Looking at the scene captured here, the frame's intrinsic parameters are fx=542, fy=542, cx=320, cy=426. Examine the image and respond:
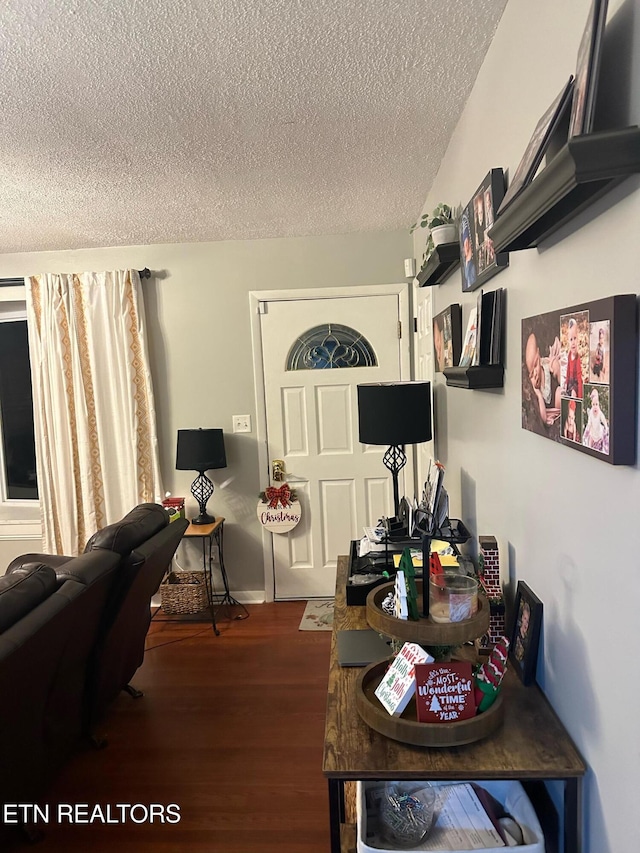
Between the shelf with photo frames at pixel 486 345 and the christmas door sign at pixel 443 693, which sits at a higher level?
the shelf with photo frames at pixel 486 345

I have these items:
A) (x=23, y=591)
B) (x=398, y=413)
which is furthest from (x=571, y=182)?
(x=23, y=591)

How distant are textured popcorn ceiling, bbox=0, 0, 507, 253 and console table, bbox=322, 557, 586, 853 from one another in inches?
66.8

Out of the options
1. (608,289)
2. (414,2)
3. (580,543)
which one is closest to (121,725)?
(580,543)

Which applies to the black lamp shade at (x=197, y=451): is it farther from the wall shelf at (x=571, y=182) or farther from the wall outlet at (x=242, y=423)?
the wall shelf at (x=571, y=182)

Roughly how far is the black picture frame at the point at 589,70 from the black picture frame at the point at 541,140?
54mm

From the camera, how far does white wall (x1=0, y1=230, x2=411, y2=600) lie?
349 cm

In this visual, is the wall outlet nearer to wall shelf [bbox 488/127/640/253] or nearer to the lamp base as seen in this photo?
the lamp base

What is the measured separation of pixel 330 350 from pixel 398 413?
137 cm

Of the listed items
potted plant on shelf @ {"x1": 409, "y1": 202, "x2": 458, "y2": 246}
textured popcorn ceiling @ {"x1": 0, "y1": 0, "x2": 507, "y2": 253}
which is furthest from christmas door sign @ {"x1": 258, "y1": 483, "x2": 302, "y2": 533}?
potted plant on shelf @ {"x1": 409, "y1": 202, "x2": 458, "y2": 246}

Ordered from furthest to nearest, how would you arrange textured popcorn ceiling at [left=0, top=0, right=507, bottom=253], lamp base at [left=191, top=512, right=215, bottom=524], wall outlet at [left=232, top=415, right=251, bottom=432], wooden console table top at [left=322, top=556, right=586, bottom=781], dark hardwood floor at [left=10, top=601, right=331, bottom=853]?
wall outlet at [left=232, top=415, right=251, bottom=432]
lamp base at [left=191, top=512, right=215, bottom=524]
dark hardwood floor at [left=10, top=601, right=331, bottom=853]
textured popcorn ceiling at [left=0, top=0, right=507, bottom=253]
wooden console table top at [left=322, top=556, right=586, bottom=781]

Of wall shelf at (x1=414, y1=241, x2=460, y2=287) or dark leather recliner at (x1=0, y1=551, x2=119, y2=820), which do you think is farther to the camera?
wall shelf at (x1=414, y1=241, x2=460, y2=287)

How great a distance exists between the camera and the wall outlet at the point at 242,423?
11.8ft

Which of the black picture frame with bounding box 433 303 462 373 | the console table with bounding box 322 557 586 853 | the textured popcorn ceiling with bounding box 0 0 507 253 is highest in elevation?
the textured popcorn ceiling with bounding box 0 0 507 253

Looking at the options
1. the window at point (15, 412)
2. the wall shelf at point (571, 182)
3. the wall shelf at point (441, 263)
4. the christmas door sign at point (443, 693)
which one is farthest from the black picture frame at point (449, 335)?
the window at point (15, 412)
